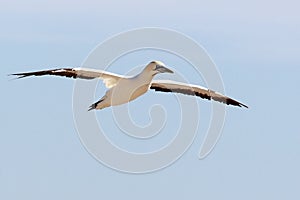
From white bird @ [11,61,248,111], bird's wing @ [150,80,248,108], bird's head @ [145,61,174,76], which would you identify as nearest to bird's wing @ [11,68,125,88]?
white bird @ [11,61,248,111]

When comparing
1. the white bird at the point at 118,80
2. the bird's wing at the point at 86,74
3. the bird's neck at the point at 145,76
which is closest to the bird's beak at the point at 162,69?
the white bird at the point at 118,80

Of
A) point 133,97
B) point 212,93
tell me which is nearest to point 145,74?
point 133,97

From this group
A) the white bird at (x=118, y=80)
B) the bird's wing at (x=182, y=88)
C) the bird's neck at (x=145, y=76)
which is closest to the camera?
the white bird at (x=118, y=80)

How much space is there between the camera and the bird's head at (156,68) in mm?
35750

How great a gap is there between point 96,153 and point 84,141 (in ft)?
2.43

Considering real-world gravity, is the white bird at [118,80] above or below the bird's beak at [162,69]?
below

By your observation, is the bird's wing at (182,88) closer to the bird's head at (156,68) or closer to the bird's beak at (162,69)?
the bird's head at (156,68)

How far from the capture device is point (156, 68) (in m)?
35.8

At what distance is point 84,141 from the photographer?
115 ft

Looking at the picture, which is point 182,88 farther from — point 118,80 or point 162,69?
point 118,80

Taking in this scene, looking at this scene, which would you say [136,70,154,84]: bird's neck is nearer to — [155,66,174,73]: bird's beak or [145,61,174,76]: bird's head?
[145,61,174,76]: bird's head

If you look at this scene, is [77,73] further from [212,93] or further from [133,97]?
[212,93]

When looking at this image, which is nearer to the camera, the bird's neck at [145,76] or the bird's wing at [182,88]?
the bird's neck at [145,76]

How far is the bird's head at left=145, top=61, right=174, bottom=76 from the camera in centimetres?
3575
